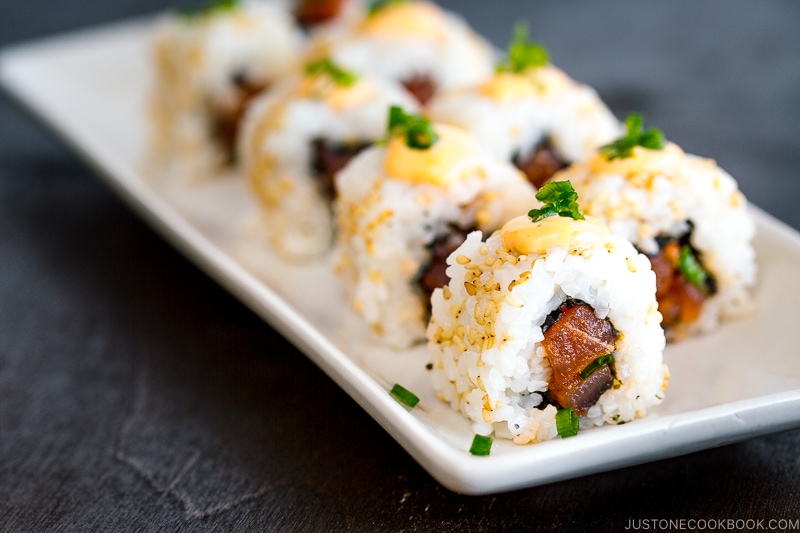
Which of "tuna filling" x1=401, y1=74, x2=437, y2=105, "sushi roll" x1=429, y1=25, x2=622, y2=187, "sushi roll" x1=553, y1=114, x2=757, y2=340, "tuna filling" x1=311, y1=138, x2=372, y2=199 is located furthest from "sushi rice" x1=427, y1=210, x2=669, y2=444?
"tuna filling" x1=401, y1=74, x2=437, y2=105

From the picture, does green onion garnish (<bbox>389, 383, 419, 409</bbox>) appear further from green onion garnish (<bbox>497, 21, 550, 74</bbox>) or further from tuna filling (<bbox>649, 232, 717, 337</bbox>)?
green onion garnish (<bbox>497, 21, 550, 74</bbox>)

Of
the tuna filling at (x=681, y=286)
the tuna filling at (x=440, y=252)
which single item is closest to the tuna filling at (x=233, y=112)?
the tuna filling at (x=440, y=252)

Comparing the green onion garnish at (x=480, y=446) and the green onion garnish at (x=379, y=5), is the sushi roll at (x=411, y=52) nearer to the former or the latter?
the green onion garnish at (x=379, y=5)

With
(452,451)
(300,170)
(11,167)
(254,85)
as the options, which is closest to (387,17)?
(254,85)

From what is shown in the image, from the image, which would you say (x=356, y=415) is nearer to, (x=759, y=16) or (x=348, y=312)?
(x=348, y=312)

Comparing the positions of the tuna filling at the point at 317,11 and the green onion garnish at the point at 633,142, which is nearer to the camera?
the green onion garnish at the point at 633,142

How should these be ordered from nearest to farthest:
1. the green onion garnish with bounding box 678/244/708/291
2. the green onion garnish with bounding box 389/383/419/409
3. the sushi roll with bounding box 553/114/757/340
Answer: the green onion garnish with bounding box 389/383/419/409, the sushi roll with bounding box 553/114/757/340, the green onion garnish with bounding box 678/244/708/291
